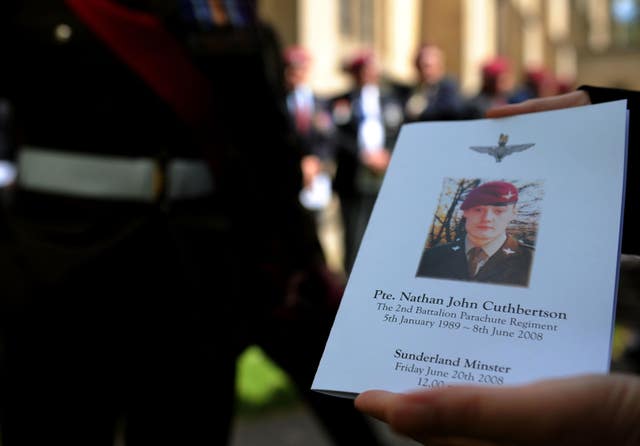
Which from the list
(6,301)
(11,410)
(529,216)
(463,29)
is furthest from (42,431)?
(463,29)

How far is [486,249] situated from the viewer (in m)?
0.70

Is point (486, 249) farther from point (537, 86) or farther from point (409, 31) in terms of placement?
point (409, 31)

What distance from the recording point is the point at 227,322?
1.39 meters

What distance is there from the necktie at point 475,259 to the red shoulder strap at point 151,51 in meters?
0.84

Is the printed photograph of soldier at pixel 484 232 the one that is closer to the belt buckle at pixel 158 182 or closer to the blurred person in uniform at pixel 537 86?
the belt buckle at pixel 158 182

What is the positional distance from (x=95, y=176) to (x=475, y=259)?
2.99 feet

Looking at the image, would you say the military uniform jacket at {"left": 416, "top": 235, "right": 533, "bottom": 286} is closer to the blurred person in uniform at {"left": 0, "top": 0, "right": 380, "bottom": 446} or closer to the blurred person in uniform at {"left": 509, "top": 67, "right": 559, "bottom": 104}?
the blurred person in uniform at {"left": 0, "top": 0, "right": 380, "bottom": 446}

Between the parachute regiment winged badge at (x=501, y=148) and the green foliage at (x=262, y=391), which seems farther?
the green foliage at (x=262, y=391)

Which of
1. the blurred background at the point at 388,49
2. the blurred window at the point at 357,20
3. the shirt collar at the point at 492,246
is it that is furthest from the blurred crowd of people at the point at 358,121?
the blurred window at the point at 357,20

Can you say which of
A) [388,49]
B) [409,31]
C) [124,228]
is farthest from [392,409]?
[409,31]

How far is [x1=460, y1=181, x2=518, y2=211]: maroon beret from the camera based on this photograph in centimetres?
73

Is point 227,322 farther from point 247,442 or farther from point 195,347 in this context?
point 247,442

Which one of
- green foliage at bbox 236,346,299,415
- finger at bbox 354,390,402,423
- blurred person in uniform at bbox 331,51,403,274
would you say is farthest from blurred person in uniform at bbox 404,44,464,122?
finger at bbox 354,390,402,423

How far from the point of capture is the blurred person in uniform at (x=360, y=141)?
5191 mm
